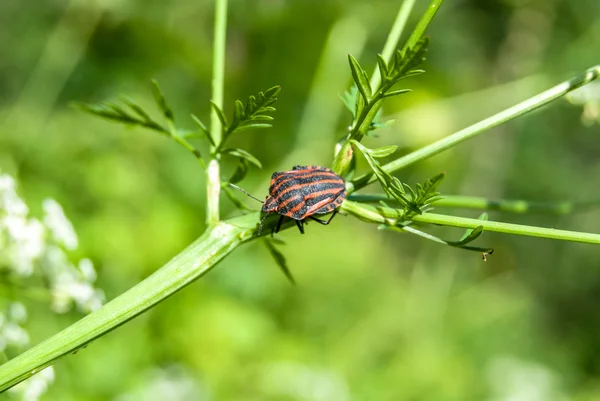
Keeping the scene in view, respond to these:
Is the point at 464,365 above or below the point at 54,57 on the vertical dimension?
below

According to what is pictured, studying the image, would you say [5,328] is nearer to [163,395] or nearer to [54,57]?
[163,395]

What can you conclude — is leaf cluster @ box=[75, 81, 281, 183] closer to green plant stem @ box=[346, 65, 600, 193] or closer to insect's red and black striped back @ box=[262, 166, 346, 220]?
insect's red and black striped back @ box=[262, 166, 346, 220]

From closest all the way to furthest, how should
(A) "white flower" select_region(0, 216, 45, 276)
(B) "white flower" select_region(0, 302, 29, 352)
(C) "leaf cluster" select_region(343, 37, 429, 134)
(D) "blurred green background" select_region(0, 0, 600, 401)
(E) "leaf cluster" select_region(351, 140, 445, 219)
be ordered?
(C) "leaf cluster" select_region(343, 37, 429, 134)
(E) "leaf cluster" select_region(351, 140, 445, 219)
(B) "white flower" select_region(0, 302, 29, 352)
(A) "white flower" select_region(0, 216, 45, 276)
(D) "blurred green background" select_region(0, 0, 600, 401)

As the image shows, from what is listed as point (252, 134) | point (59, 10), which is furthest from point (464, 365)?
point (59, 10)

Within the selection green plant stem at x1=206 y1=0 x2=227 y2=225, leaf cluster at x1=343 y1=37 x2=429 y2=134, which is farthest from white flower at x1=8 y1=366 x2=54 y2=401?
leaf cluster at x1=343 y1=37 x2=429 y2=134

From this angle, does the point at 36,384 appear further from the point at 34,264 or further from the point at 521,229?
the point at 521,229

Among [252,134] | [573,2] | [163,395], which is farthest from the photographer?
[573,2]
